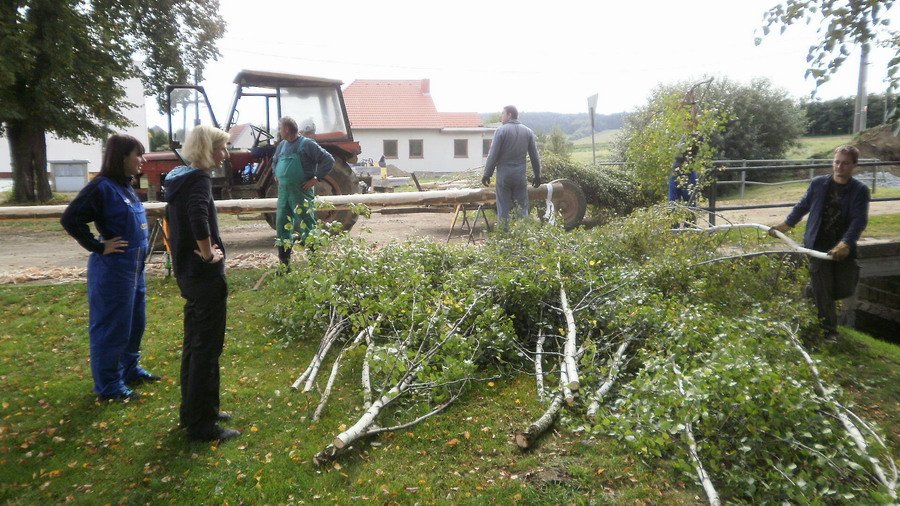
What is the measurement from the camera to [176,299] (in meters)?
7.11

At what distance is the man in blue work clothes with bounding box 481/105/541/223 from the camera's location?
27.9 feet

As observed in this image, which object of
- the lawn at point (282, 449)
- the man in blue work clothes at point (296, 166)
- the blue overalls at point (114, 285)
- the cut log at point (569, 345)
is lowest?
the lawn at point (282, 449)

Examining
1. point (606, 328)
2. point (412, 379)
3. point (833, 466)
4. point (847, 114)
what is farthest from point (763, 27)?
point (847, 114)

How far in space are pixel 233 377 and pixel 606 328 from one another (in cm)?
318

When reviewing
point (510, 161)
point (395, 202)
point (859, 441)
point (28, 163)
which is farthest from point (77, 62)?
point (859, 441)

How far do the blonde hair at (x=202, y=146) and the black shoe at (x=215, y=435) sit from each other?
5.49 feet

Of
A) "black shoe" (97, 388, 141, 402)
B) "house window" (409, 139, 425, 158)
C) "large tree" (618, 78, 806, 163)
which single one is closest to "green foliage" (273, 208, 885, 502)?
"black shoe" (97, 388, 141, 402)

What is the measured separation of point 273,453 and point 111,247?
1826 mm

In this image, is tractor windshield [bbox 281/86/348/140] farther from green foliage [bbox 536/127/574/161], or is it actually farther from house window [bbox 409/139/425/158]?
house window [bbox 409/139/425/158]

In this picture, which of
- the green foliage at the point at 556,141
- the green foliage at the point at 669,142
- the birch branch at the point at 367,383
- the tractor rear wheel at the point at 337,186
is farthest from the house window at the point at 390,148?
the birch branch at the point at 367,383

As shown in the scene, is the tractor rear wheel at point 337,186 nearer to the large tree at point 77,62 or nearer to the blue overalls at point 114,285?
the blue overalls at point 114,285

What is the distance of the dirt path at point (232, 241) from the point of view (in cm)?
840

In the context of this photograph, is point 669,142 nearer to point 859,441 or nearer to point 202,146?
point 859,441

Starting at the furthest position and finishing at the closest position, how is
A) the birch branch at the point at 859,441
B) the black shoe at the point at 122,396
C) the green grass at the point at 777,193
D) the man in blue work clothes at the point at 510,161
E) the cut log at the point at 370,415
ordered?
1. the green grass at the point at 777,193
2. the man in blue work clothes at the point at 510,161
3. the black shoe at the point at 122,396
4. the cut log at the point at 370,415
5. the birch branch at the point at 859,441
